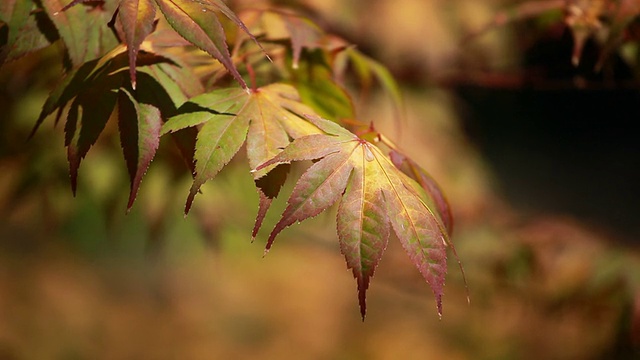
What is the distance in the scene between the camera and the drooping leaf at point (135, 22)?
45cm

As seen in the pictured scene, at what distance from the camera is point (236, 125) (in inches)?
21.1

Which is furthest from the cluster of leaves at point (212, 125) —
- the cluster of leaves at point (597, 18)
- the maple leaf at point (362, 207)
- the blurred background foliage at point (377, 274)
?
the blurred background foliage at point (377, 274)

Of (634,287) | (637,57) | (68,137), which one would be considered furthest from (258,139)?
(634,287)

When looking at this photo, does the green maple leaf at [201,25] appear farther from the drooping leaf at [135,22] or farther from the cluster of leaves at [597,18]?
the cluster of leaves at [597,18]

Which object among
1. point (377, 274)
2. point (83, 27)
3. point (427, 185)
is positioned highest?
point (83, 27)

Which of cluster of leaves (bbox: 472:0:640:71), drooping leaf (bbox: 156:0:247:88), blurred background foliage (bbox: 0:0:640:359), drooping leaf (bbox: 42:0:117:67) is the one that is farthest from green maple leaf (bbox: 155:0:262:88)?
blurred background foliage (bbox: 0:0:640:359)

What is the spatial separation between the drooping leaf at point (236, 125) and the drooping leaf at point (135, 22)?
78mm

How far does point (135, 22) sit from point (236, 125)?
12 cm

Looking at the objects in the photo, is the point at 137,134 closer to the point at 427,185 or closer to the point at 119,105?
the point at 119,105

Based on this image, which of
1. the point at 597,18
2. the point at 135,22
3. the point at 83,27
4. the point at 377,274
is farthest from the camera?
the point at 377,274

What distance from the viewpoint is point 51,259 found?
1.67 m

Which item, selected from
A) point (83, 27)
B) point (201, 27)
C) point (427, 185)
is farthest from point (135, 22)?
point (427, 185)

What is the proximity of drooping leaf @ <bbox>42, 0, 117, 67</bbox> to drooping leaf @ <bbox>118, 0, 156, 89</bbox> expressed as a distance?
0.09 m

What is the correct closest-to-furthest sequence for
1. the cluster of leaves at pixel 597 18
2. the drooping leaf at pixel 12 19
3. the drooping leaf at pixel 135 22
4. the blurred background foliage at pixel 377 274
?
1. the drooping leaf at pixel 135 22
2. the drooping leaf at pixel 12 19
3. the cluster of leaves at pixel 597 18
4. the blurred background foliage at pixel 377 274
